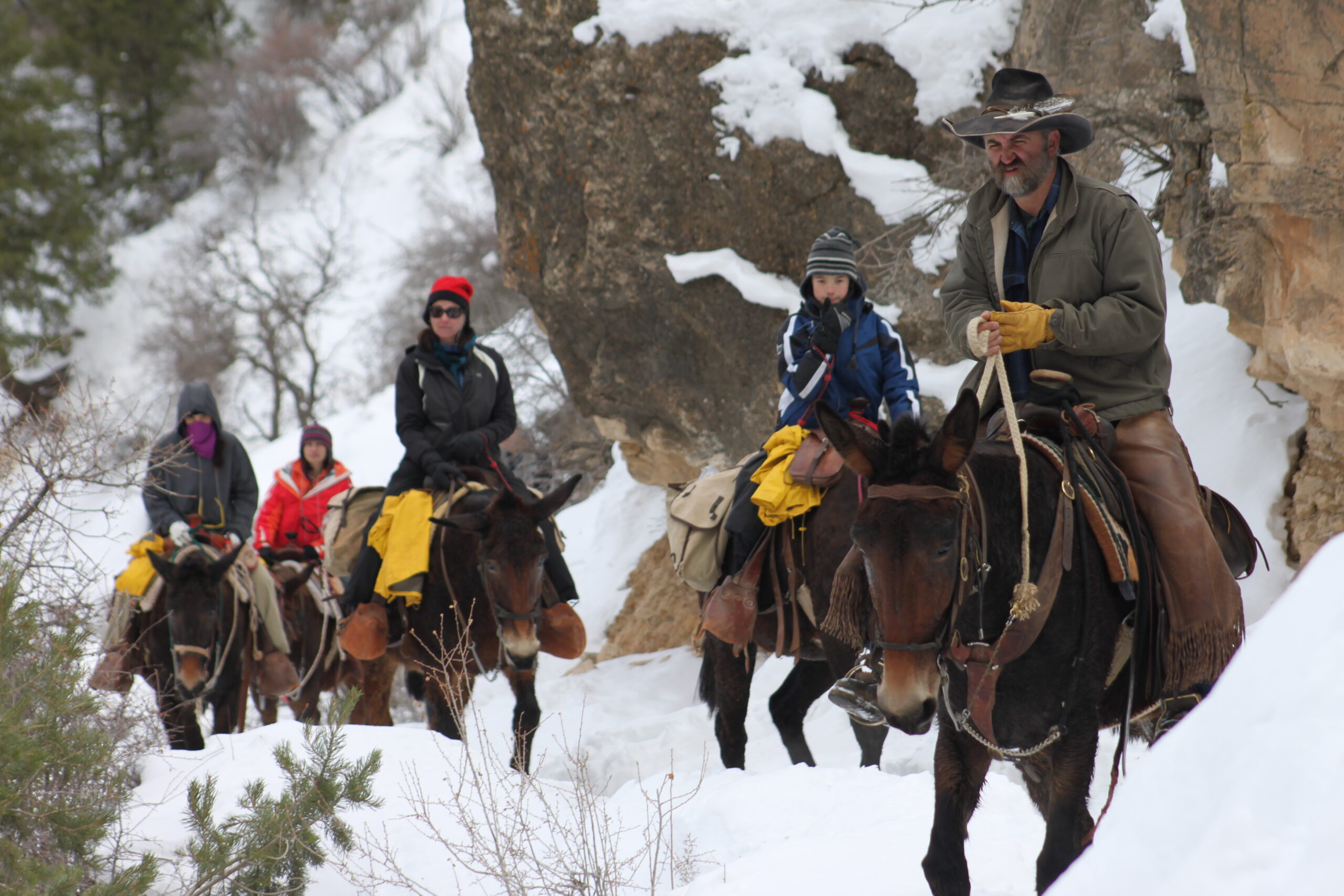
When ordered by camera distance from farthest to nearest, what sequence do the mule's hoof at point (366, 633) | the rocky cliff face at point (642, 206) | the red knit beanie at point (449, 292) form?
the rocky cliff face at point (642, 206)
the red knit beanie at point (449, 292)
the mule's hoof at point (366, 633)

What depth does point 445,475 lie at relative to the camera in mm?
7109

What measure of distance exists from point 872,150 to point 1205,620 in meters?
6.67

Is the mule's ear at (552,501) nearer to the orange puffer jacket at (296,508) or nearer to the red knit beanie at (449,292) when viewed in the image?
the red knit beanie at (449,292)

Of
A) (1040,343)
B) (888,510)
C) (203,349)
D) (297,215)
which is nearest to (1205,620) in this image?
(1040,343)

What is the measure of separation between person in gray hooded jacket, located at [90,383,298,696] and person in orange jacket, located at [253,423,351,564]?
3.48ft

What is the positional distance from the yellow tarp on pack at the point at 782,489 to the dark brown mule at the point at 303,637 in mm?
4836

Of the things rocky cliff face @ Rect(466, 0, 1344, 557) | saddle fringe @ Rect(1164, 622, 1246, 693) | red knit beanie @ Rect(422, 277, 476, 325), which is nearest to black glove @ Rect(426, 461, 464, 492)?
red knit beanie @ Rect(422, 277, 476, 325)

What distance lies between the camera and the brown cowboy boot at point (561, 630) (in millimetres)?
7219

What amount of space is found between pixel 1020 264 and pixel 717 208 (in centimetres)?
582

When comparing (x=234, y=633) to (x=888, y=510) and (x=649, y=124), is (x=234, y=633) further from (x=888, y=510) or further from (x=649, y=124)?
(x=888, y=510)

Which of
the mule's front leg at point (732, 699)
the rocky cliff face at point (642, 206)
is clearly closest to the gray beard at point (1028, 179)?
the mule's front leg at point (732, 699)

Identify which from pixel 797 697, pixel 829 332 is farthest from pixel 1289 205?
pixel 797 697

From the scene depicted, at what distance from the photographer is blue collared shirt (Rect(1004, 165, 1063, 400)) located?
12.3ft

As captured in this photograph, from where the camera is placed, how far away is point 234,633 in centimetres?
762
